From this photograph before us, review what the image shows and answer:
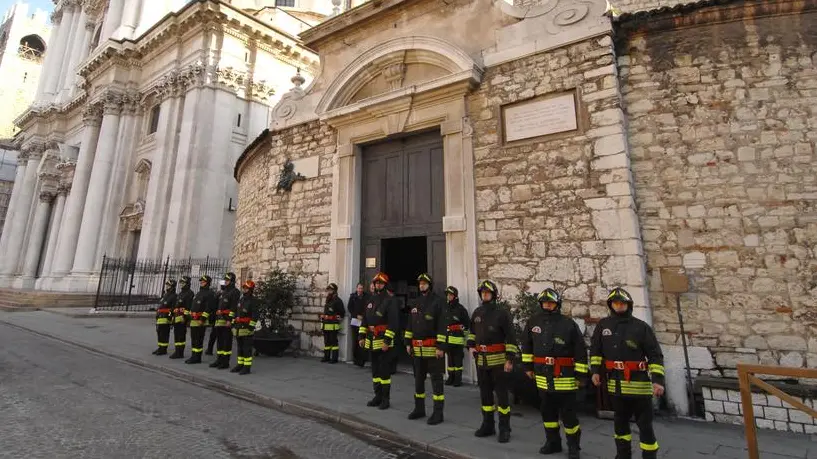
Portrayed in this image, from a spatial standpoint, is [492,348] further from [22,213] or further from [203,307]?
[22,213]

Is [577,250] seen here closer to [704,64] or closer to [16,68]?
[704,64]

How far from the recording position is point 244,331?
743 cm

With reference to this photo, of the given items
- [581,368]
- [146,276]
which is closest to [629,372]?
[581,368]

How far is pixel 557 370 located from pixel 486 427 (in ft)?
3.42

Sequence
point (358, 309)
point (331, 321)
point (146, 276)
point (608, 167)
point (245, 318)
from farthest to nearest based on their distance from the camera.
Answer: point (146, 276) → point (331, 321) → point (358, 309) → point (245, 318) → point (608, 167)

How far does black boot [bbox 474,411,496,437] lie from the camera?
4.46m

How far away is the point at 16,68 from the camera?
50.2m

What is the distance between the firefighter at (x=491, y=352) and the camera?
14.8 ft

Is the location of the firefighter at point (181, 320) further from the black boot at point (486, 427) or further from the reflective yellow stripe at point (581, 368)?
the reflective yellow stripe at point (581, 368)

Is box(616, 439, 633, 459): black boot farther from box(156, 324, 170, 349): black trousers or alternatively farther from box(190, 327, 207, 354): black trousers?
box(156, 324, 170, 349): black trousers

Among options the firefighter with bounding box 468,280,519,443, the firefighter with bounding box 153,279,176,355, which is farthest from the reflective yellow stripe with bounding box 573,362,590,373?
the firefighter with bounding box 153,279,176,355

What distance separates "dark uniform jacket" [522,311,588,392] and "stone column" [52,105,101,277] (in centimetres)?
2837

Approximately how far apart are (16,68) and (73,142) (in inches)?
1255

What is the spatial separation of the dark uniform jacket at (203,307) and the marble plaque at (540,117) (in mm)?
6641
